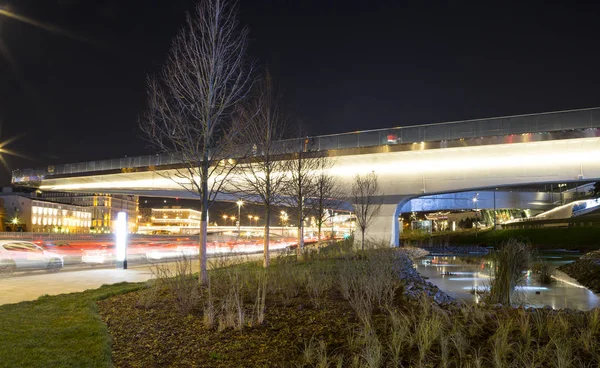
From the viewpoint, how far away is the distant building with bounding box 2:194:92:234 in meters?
98.6

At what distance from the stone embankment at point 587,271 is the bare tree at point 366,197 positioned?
1050 cm

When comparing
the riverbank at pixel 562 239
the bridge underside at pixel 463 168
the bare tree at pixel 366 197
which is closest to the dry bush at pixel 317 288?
the bare tree at pixel 366 197

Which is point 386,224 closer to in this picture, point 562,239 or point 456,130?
point 456,130

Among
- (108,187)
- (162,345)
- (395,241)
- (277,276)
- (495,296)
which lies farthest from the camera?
(108,187)

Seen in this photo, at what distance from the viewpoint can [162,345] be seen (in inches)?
270

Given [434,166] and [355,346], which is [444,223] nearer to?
[434,166]

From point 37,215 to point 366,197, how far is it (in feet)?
320

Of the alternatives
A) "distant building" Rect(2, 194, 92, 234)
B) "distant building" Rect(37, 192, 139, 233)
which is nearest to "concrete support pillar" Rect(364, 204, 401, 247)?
"distant building" Rect(2, 194, 92, 234)

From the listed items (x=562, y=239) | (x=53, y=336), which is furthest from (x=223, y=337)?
(x=562, y=239)

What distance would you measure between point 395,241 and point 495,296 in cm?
2202

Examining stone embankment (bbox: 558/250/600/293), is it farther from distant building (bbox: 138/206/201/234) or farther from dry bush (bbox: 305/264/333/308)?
distant building (bbox: 138/206/201/234)

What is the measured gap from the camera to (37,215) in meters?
106

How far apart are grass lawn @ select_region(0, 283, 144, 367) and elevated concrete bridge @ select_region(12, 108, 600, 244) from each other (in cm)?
1106

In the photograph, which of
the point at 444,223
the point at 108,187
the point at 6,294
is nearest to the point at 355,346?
the point at 6,294
